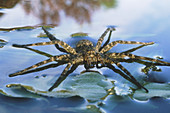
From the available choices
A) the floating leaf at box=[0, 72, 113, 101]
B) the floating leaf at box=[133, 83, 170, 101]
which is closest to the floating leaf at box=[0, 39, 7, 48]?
the floating leaf at box=[0, 72, 113, 101]

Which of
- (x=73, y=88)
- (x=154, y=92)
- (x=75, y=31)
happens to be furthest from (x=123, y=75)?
(x=75, y=31)

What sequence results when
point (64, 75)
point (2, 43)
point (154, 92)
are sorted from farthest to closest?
point (2, 43)
point (64, 75)
point (154, 92)

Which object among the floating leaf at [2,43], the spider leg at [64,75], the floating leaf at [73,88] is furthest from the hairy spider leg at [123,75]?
the floating leaf at [2,43]

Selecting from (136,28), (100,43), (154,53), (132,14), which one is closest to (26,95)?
(100,43)

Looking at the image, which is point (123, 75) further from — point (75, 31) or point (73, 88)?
point (75, 31)

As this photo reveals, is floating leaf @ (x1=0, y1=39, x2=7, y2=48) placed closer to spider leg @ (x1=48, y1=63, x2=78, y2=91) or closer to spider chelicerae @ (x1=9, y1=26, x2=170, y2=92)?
spider chelicerae @ (x1=9, y1=26, x2=170, y2=92)

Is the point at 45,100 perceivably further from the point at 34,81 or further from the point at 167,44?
the point at 167,44
